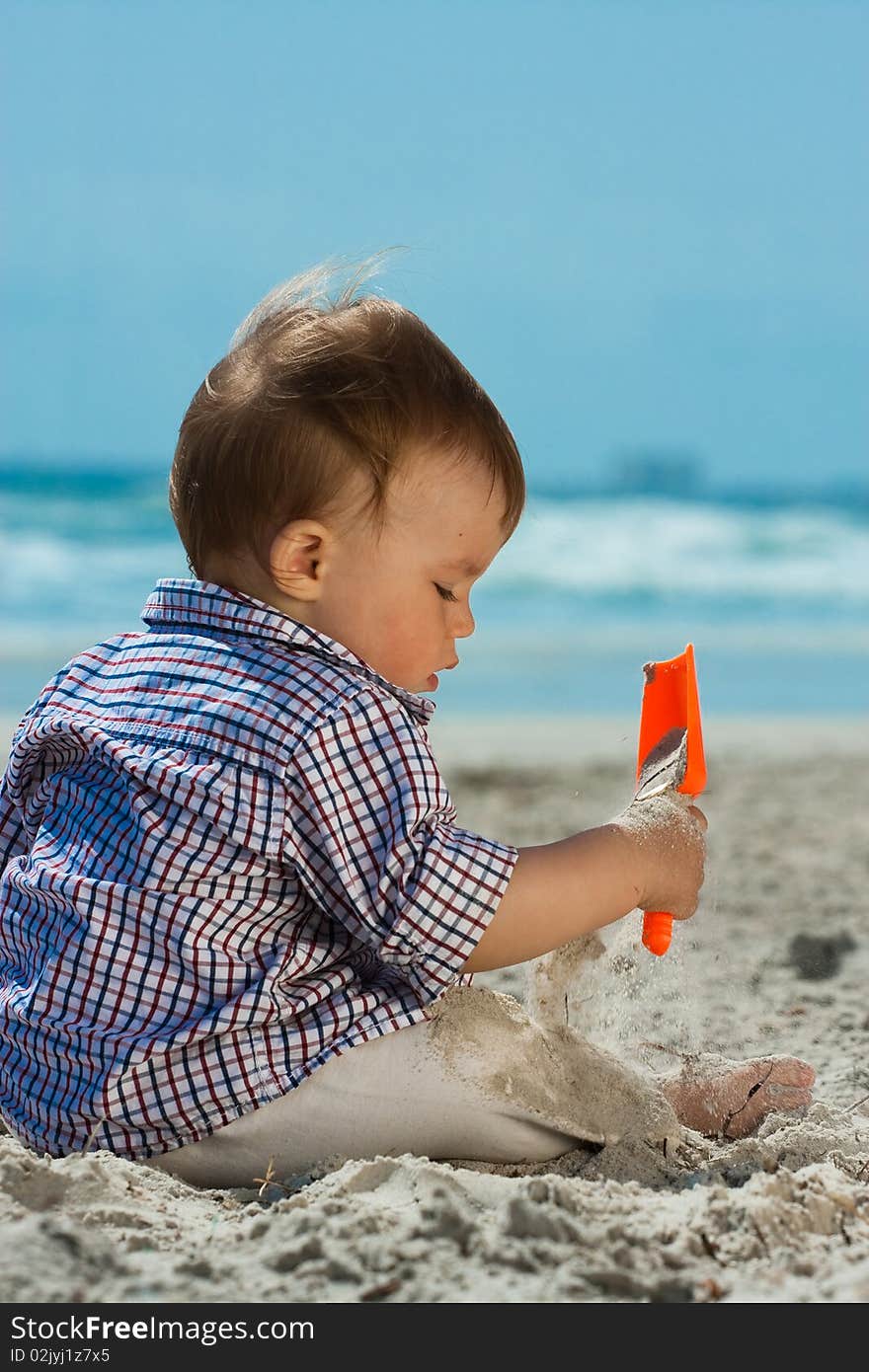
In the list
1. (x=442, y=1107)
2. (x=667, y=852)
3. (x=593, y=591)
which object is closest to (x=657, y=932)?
(x=667, y=852)

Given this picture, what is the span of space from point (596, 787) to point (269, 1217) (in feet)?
12.1

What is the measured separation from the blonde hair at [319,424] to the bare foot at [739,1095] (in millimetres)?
886

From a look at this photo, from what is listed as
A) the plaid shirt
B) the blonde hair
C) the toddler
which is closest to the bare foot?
the toddler

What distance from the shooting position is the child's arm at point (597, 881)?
72.1 inches

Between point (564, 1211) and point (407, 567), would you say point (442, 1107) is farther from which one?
point (407, 567)

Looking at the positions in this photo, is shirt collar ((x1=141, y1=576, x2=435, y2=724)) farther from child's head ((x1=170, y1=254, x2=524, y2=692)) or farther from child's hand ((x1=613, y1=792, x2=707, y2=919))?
child's hand ((x1=613, y1=792, x2=707, y2=919))

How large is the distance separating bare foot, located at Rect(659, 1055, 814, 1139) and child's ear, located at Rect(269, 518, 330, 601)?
36.9 inches

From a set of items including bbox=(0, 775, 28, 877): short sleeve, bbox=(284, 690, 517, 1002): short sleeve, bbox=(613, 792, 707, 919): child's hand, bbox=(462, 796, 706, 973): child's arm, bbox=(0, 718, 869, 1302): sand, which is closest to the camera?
bbox=(0, 718, 869, 1302): sand

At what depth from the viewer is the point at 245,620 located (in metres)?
1.90

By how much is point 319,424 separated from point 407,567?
0.22 meters

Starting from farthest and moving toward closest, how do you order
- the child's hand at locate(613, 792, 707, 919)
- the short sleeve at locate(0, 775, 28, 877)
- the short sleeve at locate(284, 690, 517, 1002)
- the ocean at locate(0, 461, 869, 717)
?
the ocean at locate(0, 461, 869, 717)
the short sleeve at locate(0, 775, 28, 877)
the child's hand at locate(613, 792, 707, 919)
the short sleeve at locate(284, 690, 517, 1002)

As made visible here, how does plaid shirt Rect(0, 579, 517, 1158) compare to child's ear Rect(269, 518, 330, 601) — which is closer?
plaid shirt Rect(0, 579, 517, 1158)

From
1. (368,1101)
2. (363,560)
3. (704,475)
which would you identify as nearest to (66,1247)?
(368,1101)

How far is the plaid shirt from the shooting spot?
5.68 feet
